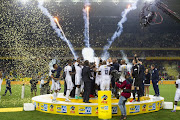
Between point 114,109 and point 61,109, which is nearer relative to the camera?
point 114,109

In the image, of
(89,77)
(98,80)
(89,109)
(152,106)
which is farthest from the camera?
(98,80)

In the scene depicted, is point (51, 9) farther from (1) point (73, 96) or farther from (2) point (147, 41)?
(1) point (73, 96)

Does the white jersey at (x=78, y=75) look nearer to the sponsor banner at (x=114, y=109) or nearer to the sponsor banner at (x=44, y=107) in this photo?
the sponsor banner at (x=44, y=107)

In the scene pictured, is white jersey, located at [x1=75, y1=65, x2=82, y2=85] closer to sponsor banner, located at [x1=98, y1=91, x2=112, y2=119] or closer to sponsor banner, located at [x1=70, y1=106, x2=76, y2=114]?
sponsor banner, located at [x1=70, y1=106, x2=76, y2=114]

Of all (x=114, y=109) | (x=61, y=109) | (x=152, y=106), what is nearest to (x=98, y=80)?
(x=114, y=109)

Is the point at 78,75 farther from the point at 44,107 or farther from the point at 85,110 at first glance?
the point at 44,107

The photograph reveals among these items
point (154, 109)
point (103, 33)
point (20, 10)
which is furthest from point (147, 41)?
point (154, 109)

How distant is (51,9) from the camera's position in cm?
3819

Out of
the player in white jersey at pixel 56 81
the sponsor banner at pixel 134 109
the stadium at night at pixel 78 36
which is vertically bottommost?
the sponsor banner at pixel 134 109

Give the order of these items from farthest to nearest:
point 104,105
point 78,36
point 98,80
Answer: point 78,36 < point 98,80 < point 104,105

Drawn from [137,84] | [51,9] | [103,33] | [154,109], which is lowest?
[154,109]

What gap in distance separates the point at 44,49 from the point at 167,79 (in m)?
22.1

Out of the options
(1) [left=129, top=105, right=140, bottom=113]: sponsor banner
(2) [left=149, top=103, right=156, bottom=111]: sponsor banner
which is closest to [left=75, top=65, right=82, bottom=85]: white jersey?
(1) [left=129, top=105, right=140, bottom=113]: sponsor banner

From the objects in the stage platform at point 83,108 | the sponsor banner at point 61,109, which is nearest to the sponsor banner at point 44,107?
the stage platform at point 83,108
